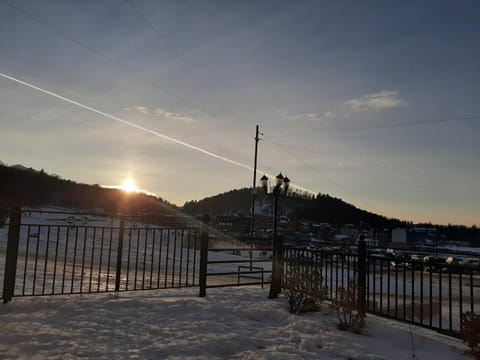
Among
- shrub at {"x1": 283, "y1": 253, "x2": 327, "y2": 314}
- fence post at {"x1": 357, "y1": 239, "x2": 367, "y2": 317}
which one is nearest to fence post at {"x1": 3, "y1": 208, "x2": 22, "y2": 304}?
shrub at {"x1": 283, "y1": 253, "x2": 327, "y2": 314}

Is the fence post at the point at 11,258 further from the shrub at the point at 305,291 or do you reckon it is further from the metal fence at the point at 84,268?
the shrub at the point at 305,291

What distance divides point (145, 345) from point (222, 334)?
1.03 m

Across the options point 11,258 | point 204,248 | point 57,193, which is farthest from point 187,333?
point 57,193

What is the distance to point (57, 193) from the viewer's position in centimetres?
6072

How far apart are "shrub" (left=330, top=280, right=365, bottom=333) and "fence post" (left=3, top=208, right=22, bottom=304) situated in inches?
198

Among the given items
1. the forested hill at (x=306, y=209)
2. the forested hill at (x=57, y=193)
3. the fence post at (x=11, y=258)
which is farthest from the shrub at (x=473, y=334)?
the forested hill at (x=306, y=209)

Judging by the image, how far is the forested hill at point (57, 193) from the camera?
49.8 meters

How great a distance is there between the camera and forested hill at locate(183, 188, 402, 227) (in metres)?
118

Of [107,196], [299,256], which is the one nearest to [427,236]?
[107,196]

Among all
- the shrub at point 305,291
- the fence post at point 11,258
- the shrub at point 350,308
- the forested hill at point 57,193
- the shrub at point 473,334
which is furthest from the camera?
the forested hill at point 57,193

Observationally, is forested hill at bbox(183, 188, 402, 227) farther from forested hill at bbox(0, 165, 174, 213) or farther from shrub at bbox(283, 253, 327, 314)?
shrub at bbox(283, 253, 327, 314)

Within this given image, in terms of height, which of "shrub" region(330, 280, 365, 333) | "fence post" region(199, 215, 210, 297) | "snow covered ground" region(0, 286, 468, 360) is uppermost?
"fence post" region(199, 215, 210, 297)

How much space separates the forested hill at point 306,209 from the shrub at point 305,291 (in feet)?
296

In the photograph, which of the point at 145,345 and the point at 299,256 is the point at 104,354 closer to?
the point at 145,345
